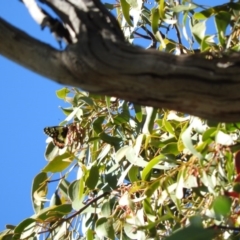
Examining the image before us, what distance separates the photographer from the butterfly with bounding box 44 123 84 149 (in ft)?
4.38

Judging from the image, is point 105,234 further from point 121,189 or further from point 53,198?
point 53,198

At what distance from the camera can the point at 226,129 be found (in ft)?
3.40

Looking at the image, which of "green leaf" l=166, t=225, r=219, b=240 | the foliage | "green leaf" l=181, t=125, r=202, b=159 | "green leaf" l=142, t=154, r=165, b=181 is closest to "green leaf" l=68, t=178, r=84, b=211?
the foliage

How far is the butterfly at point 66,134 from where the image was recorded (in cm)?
133

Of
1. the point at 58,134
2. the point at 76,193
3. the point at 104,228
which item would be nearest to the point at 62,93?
the point at 58,134

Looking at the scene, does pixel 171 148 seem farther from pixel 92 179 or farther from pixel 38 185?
pixel 38 185

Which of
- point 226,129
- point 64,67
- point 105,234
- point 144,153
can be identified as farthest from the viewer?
point 144,153

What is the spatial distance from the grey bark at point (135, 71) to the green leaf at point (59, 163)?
621 millimetres

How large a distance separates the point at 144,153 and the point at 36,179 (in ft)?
0.78

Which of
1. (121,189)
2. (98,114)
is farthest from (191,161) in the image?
(98,114)

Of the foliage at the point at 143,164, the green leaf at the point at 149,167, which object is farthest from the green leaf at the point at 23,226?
the green leaf at the point at 149,167

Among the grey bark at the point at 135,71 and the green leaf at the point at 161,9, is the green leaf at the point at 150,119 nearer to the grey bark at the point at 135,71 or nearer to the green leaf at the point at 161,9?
the green leaf at the point at 161,9

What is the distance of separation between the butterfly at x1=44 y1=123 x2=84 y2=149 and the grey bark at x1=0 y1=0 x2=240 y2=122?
63 centimetres

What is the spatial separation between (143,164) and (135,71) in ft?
1.76
